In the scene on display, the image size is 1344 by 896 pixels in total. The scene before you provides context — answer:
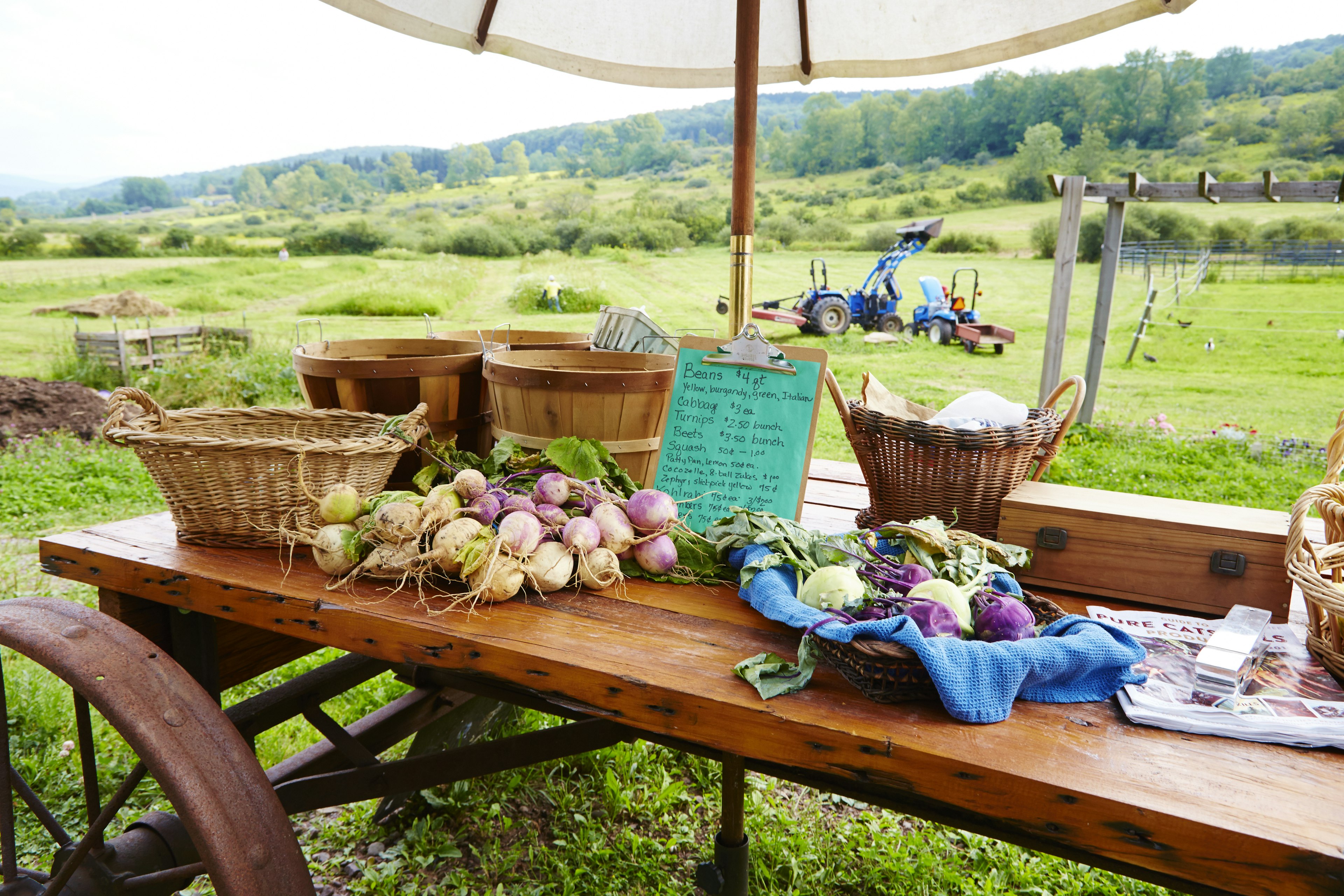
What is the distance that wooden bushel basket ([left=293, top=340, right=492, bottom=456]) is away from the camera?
1.41 m

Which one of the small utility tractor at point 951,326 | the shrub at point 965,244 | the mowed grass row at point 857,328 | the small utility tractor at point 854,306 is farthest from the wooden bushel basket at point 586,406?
the shrub at point 965,244

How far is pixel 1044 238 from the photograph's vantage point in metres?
13.9

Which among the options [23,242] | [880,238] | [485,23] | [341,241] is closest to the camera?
[485,23]

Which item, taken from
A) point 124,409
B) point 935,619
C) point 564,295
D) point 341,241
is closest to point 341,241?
point 341,241

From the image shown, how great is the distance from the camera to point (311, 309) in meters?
12.1

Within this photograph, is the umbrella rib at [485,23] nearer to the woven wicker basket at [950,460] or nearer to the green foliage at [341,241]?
the woven wicker basket at [950,460]

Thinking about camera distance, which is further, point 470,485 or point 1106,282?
point 1106,282

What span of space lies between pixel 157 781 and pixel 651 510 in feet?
2.58

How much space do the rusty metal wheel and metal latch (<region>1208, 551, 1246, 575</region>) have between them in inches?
50.5

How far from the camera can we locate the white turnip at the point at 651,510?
3.61 ft

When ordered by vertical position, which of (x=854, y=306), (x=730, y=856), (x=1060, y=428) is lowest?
(x=730, y=856)

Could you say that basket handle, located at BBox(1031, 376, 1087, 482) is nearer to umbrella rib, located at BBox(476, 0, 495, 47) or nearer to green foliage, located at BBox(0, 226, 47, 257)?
umbrella rib, located at BBox(476, 0, 495, 47)

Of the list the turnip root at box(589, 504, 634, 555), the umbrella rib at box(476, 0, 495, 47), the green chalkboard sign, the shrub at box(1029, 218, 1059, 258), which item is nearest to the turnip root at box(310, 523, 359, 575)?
the turnip root at box(589, 504, 634, 555)

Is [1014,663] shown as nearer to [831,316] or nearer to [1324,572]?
[1324,572]
